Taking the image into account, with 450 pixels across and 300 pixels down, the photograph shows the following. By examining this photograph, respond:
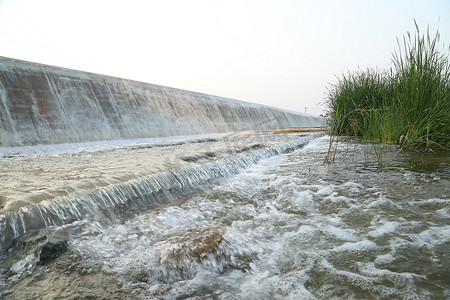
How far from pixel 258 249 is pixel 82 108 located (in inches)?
259

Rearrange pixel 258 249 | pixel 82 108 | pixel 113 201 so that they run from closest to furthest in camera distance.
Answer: pixel 258 249
pixel 113 201
pixel 82 108

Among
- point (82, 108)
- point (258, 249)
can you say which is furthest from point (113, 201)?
point (82, 108)

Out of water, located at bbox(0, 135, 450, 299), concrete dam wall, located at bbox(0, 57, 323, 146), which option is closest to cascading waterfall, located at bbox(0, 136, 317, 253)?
water, located at bbox(0, 135, 450, 299)

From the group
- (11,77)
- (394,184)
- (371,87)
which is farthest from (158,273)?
(11,77)

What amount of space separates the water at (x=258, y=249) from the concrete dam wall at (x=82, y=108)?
485 centimetres

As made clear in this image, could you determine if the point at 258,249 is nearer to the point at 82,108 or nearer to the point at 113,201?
the point at 113,201

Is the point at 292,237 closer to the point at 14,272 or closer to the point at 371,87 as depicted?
the point at 14,272

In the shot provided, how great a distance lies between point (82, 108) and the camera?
258 inches

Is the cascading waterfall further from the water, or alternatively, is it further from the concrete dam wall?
the concrete dam wall

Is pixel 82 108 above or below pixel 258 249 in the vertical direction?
above

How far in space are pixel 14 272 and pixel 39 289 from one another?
19cm

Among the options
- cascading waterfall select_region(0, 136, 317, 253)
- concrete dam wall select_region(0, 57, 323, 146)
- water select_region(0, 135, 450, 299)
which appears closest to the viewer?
water select_region(0, 135, 450, 299)

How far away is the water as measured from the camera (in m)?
0.91

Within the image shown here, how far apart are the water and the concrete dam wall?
4.85 metres
